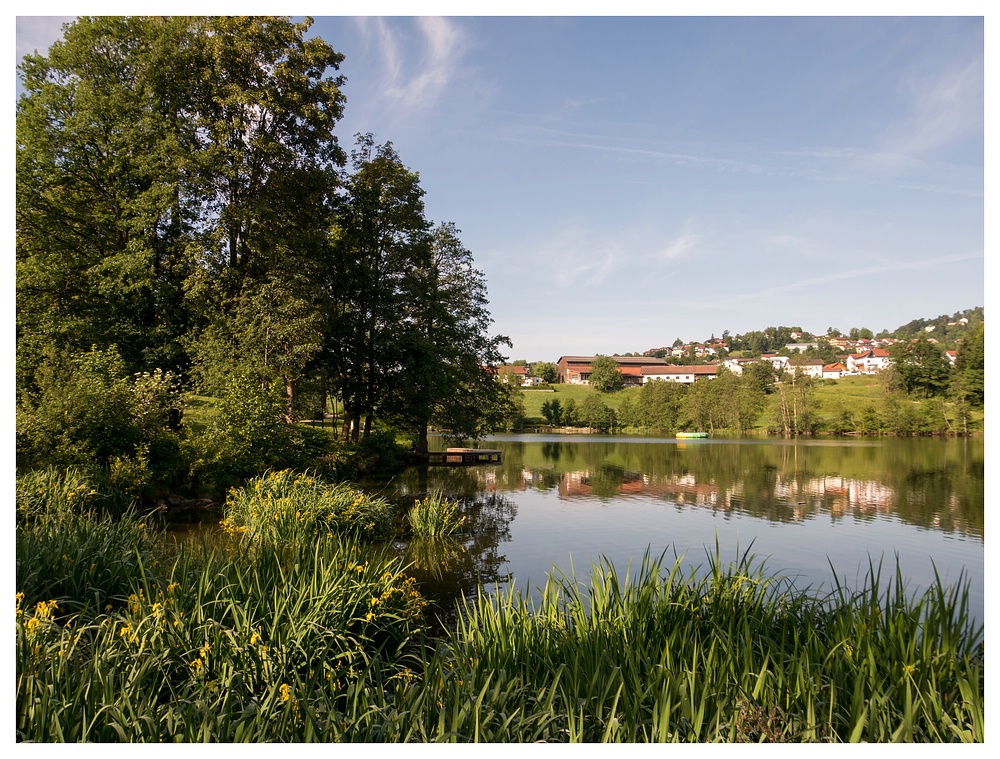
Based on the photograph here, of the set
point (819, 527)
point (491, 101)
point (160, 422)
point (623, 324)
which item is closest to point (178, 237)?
point (160, 422)

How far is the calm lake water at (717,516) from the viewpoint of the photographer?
938cm

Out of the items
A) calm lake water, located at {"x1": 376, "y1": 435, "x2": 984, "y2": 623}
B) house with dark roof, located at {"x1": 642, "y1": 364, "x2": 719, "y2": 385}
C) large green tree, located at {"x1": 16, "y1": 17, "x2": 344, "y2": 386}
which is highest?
large green tree, located at {"x1": 16, "y1": 17, "x2": 344, "y2": 386}

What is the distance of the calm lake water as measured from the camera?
30.8ft

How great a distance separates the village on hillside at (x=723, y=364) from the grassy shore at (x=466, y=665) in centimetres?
4478

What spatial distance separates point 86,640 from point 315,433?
52.0 feet

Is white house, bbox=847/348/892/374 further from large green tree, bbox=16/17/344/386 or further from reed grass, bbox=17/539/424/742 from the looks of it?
reed grass, bbox=17/539/424/742

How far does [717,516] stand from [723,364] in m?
70.3

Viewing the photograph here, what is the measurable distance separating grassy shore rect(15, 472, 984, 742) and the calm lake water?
2.62ft

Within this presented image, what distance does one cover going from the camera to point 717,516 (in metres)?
14.6

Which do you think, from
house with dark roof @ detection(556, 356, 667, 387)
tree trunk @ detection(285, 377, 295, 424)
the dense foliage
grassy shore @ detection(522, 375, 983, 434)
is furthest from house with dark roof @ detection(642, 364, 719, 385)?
the dense foliage

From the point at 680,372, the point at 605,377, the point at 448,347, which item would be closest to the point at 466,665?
the point at 448,347

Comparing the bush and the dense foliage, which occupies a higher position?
the dense foliage

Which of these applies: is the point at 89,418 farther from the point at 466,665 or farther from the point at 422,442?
the point at 422,442

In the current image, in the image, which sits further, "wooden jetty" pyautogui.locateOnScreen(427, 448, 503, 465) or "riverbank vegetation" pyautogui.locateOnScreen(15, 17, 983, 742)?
"wooden jetty" pyautogui.locateOnScreen(427, 448, 503, 465)
